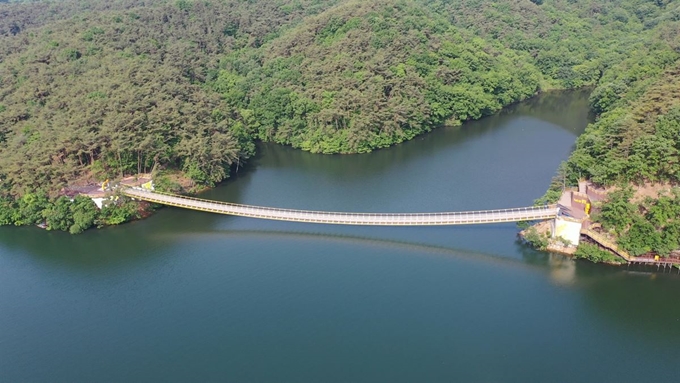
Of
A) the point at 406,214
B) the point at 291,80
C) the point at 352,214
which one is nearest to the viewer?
the point at 406,214

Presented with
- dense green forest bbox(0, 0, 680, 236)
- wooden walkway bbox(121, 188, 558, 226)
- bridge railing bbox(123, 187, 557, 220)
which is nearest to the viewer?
bridge railing bbox(123, 187, 557, 220)

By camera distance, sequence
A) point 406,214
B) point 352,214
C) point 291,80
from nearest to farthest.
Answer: point 406,214
point 352,214
point 291,80

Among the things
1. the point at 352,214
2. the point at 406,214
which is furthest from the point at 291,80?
the point at 406,214

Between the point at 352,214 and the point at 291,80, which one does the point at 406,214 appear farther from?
the point at 291,80

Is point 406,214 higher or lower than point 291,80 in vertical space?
lower

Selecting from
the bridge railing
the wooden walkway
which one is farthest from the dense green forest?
the wooden walkway

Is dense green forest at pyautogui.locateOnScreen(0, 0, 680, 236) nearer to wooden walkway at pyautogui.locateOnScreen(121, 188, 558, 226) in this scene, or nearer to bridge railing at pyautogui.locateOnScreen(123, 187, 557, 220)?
bridge railing at pyautogui.locateOnScreen(123, 187, 557, 220)

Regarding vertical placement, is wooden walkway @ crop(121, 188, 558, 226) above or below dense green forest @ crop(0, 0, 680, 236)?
below
